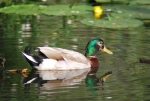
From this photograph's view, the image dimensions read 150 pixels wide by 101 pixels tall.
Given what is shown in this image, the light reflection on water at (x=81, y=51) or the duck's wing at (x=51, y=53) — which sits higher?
the duck's wing at (x=51, y=53)

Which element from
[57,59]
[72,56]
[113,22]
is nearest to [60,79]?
[57,59]

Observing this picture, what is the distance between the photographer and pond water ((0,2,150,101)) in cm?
1006

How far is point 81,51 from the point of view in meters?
13.1

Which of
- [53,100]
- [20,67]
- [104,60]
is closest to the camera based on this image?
[53,100]

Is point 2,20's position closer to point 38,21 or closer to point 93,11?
point 38,21

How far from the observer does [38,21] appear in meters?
16.0

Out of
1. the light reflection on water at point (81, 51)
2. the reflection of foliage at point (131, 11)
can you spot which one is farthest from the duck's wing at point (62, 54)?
the reflection of foliage at point (131, 11)

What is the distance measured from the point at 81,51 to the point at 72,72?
1.33 m

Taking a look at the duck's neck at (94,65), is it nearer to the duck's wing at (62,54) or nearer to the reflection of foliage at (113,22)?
the duck's wing at (62,54)

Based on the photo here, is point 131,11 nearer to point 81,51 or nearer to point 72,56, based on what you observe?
point 81,51

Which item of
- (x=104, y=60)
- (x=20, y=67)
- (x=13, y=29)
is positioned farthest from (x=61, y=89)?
(x=13, y=29)

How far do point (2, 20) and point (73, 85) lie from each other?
19.0 feet

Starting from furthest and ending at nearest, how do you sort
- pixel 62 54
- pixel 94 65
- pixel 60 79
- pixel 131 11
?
pixel 131 11, pixel 94 65, pixel 62 54, pixel 60 79

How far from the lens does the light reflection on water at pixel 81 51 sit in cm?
1004
